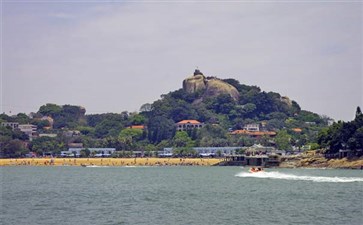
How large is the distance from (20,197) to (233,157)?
103 m

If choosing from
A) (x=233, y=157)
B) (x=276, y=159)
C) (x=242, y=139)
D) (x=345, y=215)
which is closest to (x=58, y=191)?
(x=345, y=215)

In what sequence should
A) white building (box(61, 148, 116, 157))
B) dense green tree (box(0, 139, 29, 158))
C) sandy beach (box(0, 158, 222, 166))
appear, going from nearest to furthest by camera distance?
sandy beach (box(0, 158, 222, 166)), dense green tree (box(0, 139, 29, 158)), white building (box(61, 148, 116, 157))

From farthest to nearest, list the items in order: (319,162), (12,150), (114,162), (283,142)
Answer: (12,150) < (283,142) < (114,162) < (319,162)

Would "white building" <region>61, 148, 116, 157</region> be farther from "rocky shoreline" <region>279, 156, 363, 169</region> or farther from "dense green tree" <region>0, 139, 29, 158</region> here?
"rocky shoreline" <region>279, 156, 363, 169</region>

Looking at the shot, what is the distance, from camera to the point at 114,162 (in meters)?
174

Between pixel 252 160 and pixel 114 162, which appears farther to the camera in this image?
pixel 114 162

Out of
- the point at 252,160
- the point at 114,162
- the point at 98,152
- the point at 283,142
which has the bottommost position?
the point at 114,162

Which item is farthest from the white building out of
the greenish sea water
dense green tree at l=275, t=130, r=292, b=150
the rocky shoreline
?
the greenish sea water

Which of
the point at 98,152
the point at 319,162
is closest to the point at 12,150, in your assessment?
the point at 98,152

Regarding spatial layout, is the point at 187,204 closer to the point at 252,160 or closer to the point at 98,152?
the point at 252,160

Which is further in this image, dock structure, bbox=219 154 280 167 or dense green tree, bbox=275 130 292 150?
dense green tree, bbox=275 130 292 150

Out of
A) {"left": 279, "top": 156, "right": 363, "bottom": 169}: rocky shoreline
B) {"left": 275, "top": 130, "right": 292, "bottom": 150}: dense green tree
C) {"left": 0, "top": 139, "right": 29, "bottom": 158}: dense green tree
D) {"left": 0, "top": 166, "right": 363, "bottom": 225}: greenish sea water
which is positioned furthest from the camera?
{"left": 0, "top": 139, "right": 29, "bottom": 158}: dense green tree

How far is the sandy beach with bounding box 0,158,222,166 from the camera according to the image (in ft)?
558

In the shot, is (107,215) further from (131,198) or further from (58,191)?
(58,191)
